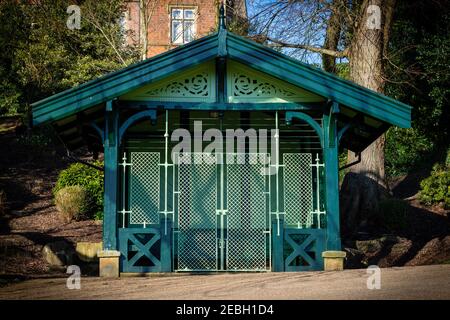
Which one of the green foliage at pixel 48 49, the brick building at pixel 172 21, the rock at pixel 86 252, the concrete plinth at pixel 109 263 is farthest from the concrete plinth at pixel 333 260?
the brick building at pixel 172 21

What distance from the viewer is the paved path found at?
9289mm

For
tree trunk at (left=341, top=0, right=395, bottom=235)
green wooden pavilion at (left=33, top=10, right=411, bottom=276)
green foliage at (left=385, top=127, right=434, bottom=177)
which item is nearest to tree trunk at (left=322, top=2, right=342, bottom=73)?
tree trunk at (left=341, top=0, right=395, bottom=235)

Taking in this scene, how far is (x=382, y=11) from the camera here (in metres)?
18.7

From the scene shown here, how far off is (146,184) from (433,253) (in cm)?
755

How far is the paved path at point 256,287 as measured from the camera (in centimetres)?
929

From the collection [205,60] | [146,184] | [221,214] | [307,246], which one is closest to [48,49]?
[146,184]

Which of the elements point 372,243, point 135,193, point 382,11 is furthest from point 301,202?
point 382,11

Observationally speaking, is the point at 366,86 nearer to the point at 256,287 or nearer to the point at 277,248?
the point at 277,248

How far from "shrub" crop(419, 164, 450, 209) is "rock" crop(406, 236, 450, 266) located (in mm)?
3524

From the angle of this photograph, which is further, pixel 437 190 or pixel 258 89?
pixel 437 190

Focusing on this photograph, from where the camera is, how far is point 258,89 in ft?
40.8

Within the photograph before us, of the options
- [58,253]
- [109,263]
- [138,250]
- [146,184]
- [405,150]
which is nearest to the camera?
[109,263]

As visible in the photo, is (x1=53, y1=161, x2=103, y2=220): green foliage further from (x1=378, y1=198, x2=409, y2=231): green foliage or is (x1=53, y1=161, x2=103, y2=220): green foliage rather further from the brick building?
the brick building

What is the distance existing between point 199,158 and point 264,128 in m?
1.48
